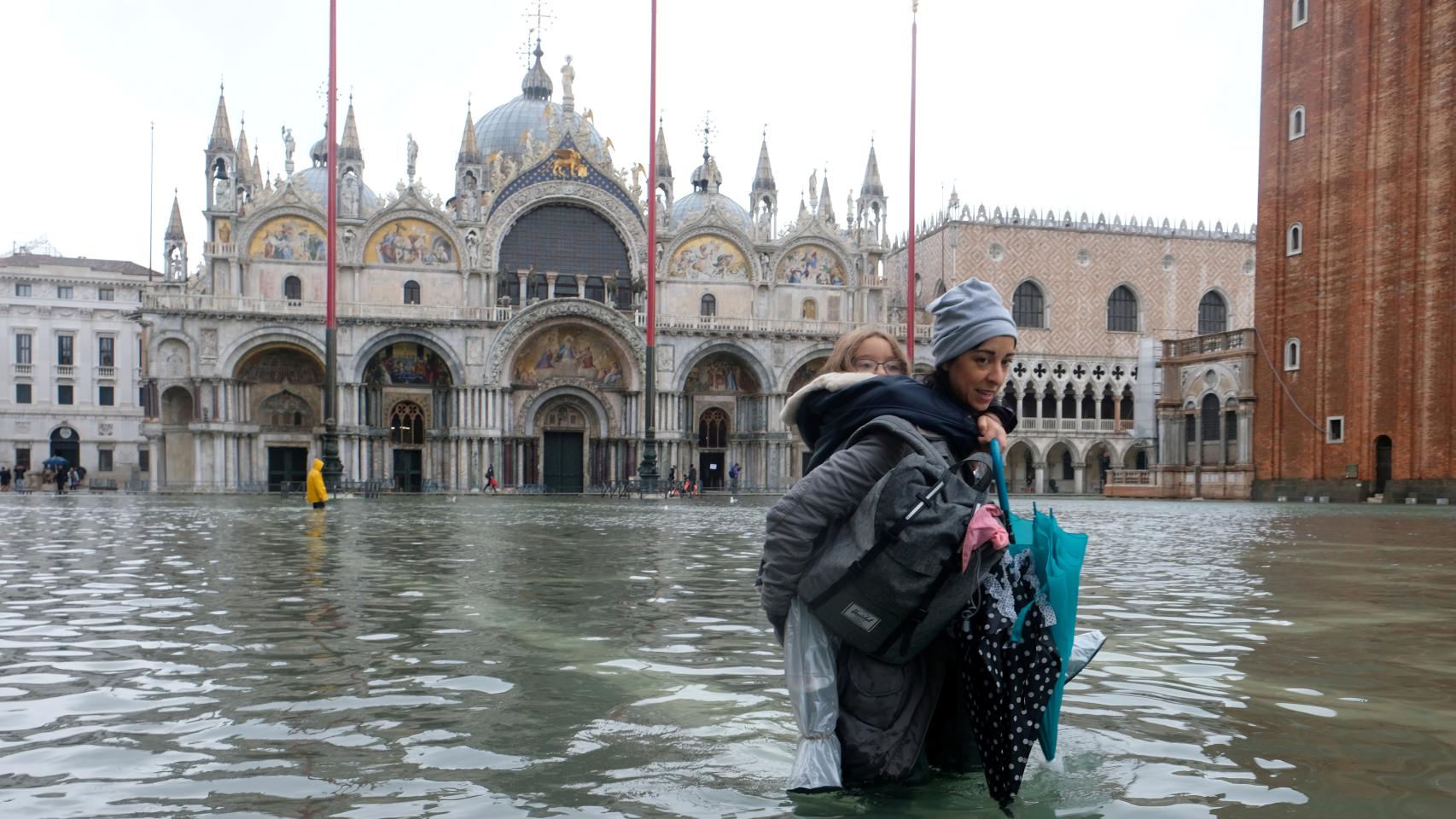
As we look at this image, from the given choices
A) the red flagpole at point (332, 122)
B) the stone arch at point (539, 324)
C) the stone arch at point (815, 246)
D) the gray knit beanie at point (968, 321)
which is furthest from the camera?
the stone arch at point (815, 246)

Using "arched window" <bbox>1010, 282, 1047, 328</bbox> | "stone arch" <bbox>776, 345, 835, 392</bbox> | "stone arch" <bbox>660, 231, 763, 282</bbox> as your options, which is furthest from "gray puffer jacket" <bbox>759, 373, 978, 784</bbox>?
"arched window" <bbox>1010, 282, 1047, 328</bbox>

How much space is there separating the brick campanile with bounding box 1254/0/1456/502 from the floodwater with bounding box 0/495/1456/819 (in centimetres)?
2308

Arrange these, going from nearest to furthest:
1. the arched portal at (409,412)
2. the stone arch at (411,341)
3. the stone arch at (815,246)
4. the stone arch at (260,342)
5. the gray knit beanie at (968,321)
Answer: the gray knit beanie at (968,321) < the stone arch at (260,342) < the stone arch at (411,341) < the arched portal at (409,412) < the stone arch at (815,246)

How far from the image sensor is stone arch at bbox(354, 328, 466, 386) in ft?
143

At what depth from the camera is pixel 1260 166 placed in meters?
36.6

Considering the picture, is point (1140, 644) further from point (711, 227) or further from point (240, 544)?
point (711, 227)

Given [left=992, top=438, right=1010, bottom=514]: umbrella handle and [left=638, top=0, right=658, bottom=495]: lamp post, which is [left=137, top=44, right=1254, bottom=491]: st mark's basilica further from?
[left=992, top=438, right=1010, bottom=514]: umbrella handle

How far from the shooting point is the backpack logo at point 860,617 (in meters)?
3.39

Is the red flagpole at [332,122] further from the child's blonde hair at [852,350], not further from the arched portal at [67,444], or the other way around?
the arched portal at [67,444]

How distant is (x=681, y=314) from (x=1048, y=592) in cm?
4435

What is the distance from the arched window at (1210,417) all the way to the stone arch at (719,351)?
14.9 metres

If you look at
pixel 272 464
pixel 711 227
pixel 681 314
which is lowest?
pixel 272 464

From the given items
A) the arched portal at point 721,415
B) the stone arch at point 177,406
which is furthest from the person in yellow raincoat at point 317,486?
the arched portal at point 721,415

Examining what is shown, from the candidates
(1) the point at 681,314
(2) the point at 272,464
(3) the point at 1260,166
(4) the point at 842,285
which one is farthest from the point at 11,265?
(3) the point at 1260,166
